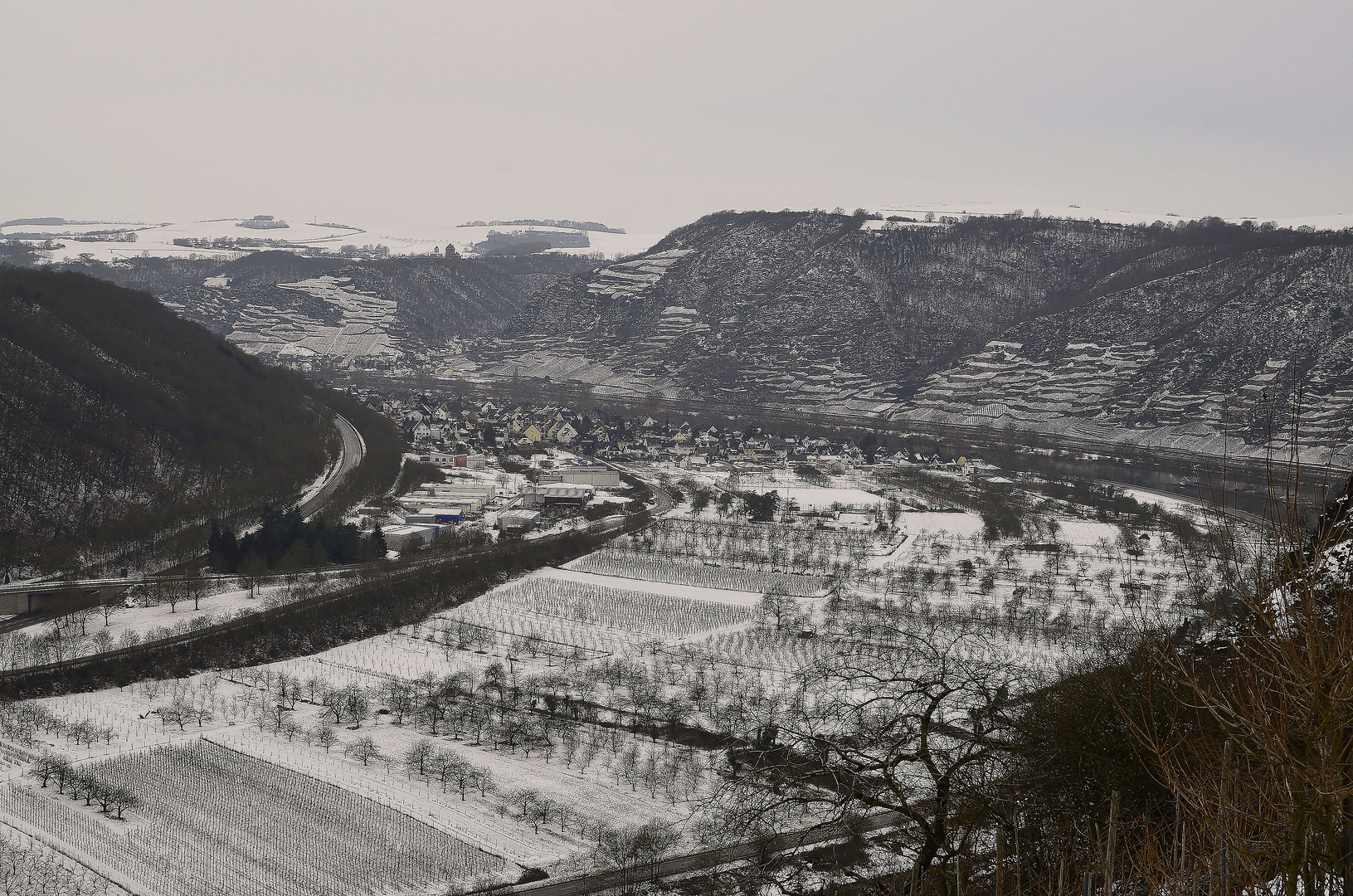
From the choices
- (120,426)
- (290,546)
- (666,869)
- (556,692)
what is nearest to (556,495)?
(290,546)

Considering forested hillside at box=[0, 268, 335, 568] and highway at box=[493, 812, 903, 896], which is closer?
highway at box=[493, 812, 903, 896]

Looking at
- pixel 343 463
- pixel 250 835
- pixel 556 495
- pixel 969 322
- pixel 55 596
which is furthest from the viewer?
pixel 969 322

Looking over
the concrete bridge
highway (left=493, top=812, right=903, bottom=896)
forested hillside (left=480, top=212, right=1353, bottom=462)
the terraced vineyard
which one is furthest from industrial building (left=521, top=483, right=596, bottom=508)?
forested hillside (left=480, top=212, right=1353, bottom=462)

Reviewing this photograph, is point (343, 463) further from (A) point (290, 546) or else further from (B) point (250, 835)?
(B) point (250, 835)

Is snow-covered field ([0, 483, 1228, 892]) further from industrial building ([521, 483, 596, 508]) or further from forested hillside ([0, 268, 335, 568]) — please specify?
forested hillside ([0, 268, 335, 568])

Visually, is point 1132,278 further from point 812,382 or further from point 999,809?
point 999,809

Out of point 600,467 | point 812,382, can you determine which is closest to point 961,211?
point 812,382

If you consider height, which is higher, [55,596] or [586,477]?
[586,477]

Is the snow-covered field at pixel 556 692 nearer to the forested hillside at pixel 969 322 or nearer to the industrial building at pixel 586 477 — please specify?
the industrial building at pixel 586 477

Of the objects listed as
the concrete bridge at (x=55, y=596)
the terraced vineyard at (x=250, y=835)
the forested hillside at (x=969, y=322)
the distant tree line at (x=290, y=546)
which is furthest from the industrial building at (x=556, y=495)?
the forested hillside at (x=969, y=322)
